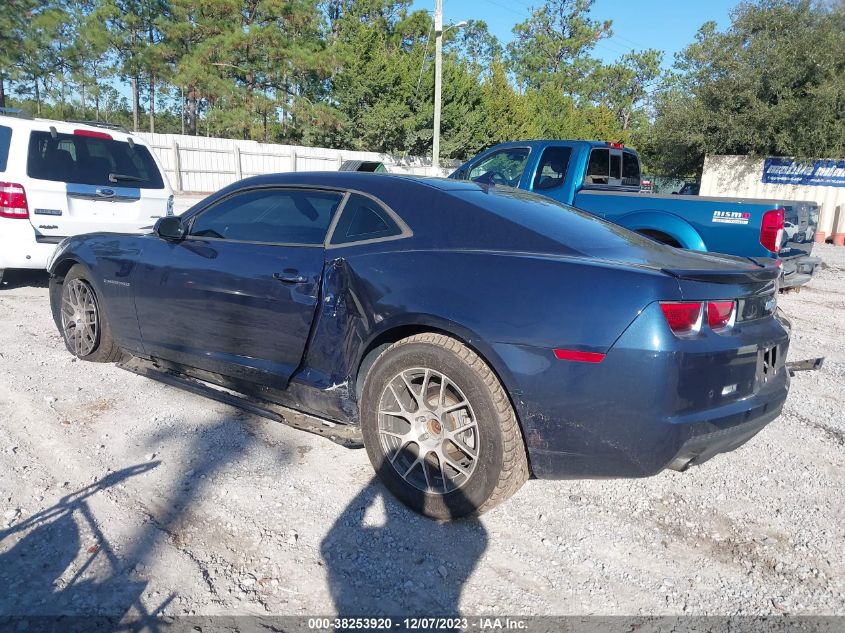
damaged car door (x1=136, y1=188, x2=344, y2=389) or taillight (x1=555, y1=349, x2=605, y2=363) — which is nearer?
taillight (x1=555, y1=349, x2=605, y2=363)

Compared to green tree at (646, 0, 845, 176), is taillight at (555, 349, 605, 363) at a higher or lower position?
lower

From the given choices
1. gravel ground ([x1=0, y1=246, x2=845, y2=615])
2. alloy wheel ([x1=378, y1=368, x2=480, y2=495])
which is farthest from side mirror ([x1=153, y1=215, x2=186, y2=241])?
alloy wheel ([x1=378, y1=368, x2=480, y2=495])

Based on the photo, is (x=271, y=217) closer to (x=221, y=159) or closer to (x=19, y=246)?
(x=19, y=246)

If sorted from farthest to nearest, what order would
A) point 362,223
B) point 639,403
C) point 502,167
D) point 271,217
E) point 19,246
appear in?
point 502,167 → point 19,246 → point 271,217 → point 362,223 → point 639,403

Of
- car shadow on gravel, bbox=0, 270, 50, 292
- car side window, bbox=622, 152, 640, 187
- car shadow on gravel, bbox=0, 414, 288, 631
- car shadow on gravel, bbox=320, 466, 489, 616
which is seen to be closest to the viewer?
car shadow on gravel, bbox=0, 414, 288, 631

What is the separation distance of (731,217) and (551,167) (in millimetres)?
2285

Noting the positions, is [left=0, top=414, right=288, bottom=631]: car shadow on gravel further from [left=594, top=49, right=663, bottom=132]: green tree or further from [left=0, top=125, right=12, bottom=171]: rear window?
[left=594, top=49, right=663, bottom=132]: green tree

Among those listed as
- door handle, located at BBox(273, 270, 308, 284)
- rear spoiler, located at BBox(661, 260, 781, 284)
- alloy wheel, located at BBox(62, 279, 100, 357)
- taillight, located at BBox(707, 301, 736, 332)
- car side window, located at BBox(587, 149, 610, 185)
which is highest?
car side window, located at BBox(587, 149, 610, 185)

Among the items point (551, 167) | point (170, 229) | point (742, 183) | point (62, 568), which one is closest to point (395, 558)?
point (62, 568)

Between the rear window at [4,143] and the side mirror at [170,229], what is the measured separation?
11.7 ft

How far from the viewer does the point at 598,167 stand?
26.6ft

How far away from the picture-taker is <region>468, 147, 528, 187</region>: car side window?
26.5 feet

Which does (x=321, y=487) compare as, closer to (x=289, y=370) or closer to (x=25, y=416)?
(x=289, y=370)

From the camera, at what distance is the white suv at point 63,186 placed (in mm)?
6574
